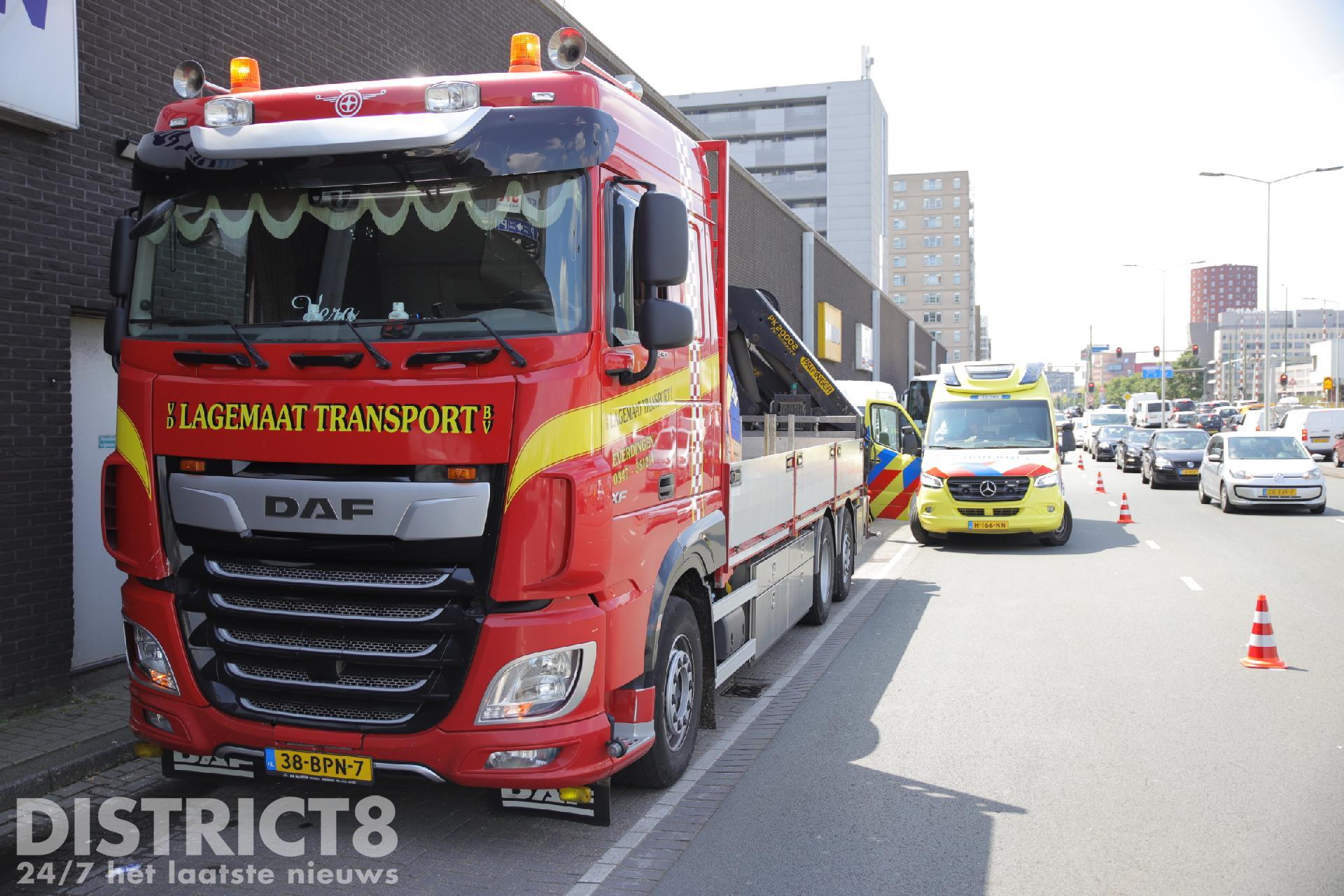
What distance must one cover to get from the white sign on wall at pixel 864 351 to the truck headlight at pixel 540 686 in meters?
38.1

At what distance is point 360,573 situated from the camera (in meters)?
4.49

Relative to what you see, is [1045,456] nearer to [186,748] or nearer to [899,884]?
[899,884]

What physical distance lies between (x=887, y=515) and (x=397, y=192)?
14.1 meters

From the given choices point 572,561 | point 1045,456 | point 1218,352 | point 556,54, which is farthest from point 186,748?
point 1218,352

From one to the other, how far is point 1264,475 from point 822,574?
1388cm

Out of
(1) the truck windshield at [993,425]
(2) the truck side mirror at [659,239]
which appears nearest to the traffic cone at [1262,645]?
(2) the truck side mirror at [659,239]

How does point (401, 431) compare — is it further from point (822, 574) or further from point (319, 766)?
point (822, 574)

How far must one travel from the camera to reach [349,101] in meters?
4.79

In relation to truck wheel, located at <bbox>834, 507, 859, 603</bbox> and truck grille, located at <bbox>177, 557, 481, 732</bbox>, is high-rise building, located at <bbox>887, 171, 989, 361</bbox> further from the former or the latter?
truck grille, located at <bbox>177, 557, 481, 732</bbox>

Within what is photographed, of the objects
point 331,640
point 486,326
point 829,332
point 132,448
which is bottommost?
point 331,640

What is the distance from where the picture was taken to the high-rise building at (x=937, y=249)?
135m

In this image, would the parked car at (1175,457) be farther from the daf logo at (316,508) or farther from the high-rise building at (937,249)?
the high-rise building at (937,249)

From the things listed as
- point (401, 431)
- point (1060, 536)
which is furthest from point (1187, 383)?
point (401, 431)

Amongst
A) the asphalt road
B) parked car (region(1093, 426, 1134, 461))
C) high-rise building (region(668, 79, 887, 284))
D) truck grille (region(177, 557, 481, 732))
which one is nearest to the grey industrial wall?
truck grille (region(177, 557, 481, 732))
